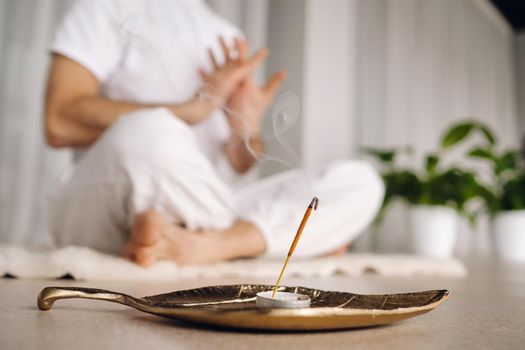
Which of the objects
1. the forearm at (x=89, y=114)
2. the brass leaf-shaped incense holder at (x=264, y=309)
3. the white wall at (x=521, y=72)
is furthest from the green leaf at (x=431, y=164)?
the white wall at (x=521, y=72)

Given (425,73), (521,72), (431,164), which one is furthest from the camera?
(521,72)

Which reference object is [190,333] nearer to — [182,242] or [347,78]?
[182,242]

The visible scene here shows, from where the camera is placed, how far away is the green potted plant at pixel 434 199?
73.1 inches

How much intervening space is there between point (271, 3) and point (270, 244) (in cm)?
161

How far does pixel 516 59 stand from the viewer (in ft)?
14.9

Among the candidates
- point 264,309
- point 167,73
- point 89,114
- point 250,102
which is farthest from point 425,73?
point 264,309

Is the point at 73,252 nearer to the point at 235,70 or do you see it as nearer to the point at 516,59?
the point at 235,70

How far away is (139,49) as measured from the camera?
3.24 feet

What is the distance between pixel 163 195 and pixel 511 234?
178 centimetres

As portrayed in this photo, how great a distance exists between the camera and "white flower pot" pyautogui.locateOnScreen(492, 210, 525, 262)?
205 centimetres

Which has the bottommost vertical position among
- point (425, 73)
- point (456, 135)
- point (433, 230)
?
point (433, 230)

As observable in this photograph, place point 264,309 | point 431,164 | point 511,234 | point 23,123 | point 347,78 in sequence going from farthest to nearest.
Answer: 1. point 347,78
2. point 511,234
3. point 431,164
4. point 23,123
5. point 264,309

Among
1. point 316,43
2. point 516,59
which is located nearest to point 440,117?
point 316,43

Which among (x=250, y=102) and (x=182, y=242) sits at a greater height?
(x=250, y=102)
